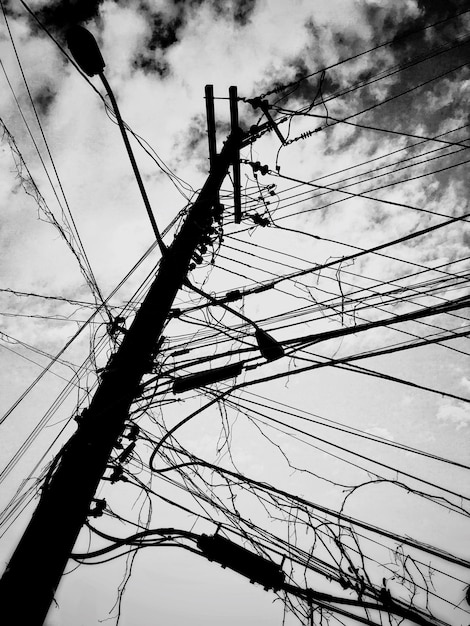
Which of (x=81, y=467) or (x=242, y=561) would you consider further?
(x=242, y=561)

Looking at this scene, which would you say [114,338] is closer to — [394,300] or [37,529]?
[37,529]

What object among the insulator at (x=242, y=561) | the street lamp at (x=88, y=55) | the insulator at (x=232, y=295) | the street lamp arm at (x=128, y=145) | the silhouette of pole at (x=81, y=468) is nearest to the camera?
the silhouette of pole at (x=81, y=468)

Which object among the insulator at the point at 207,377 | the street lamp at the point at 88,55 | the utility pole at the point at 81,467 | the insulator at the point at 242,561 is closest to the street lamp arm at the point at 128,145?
the street lamp at the point at 88,55

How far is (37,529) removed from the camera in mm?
2379

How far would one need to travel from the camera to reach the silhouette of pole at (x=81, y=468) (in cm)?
216

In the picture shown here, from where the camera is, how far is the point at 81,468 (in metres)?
2.62

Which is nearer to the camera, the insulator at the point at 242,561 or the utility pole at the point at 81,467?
the utility pole at the point at 81,467

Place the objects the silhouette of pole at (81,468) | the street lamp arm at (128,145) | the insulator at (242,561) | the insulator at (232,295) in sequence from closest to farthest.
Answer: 1. the silhouette of pole at (81,468)
2. the street lamp arm at (128,145)
3. the insulator at (242,561)
4. the insulator at (232,295)

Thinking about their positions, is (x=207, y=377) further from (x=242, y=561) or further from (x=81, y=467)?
(x=242, y=561)

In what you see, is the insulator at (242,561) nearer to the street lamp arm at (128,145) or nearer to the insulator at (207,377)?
the insulator at (207,377)

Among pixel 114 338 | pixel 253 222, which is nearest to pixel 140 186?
pixel 114 338

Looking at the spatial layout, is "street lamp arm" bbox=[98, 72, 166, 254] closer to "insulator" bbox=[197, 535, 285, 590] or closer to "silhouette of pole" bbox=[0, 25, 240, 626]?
"silhouette of pole" bbox=[0, 25, 240, 626]

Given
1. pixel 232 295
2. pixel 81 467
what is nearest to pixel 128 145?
pixel 232 295

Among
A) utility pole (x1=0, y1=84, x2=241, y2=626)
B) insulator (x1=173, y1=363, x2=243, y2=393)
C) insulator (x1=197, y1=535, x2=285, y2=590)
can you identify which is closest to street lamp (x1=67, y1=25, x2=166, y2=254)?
utility pole (x1=0, y1=84, x2=241, y2=626)
